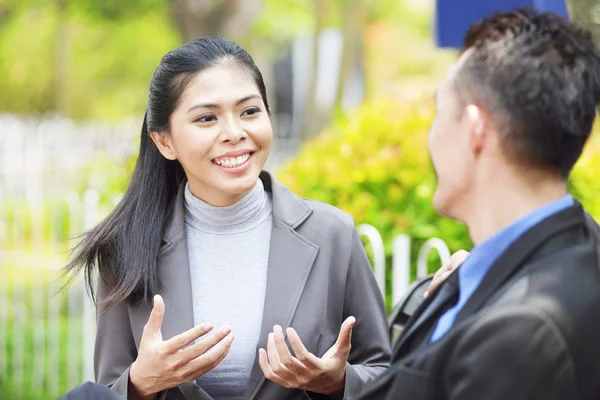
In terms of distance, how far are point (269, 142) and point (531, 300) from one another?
45.1 inches

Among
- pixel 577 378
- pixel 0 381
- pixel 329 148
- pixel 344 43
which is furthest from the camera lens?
pixel 344 43

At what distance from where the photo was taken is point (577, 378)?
1.49 metres

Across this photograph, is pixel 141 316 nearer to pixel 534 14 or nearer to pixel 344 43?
pixel 534 14

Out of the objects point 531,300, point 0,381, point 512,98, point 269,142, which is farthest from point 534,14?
point 0,381

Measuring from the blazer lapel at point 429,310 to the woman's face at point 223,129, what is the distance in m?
0.81

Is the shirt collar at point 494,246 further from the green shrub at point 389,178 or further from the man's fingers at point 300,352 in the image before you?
the green shrub at point 389,178

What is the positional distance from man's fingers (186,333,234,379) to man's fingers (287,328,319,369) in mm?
150

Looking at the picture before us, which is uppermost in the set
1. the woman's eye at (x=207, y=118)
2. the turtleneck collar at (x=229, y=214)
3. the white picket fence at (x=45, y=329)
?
the woman's eye at (x=207, y=118)

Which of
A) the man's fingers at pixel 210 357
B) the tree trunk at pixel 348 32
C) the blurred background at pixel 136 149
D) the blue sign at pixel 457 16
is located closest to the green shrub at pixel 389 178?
the blurred background at pixel 136 149

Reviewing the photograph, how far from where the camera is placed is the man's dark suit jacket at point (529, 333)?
1474mm

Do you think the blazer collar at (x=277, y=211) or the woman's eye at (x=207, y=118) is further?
the blazer collar at (x=277, y=211)

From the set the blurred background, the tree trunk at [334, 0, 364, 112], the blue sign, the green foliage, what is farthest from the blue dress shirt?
the green foliage

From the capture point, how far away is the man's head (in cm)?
158

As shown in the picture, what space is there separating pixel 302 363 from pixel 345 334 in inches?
5.0
